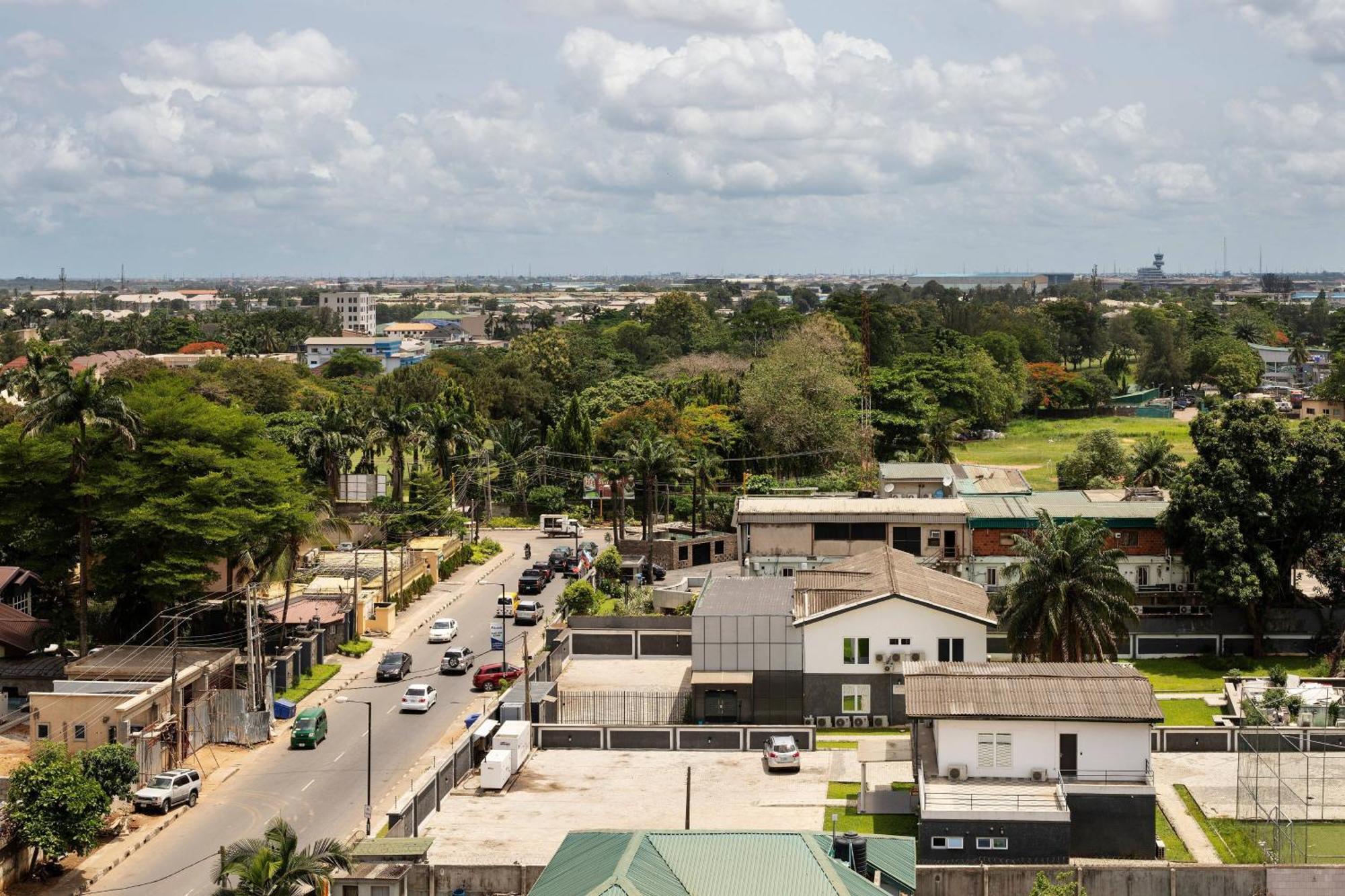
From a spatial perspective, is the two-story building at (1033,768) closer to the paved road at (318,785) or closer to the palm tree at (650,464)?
the paved road at (318,785)

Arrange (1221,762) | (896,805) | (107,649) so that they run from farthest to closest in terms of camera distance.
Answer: (107,649) → (1221,762) → (896,805)

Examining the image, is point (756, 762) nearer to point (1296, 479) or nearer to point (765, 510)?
point (765, 510)

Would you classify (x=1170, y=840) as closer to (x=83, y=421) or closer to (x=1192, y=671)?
(x=1192, y=671)

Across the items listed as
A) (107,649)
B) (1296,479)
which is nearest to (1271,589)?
(1296,479)

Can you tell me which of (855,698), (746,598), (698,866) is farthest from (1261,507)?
(698,866)

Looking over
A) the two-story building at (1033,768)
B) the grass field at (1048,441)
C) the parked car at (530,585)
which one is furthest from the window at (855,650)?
the grass field at (1048,441)
